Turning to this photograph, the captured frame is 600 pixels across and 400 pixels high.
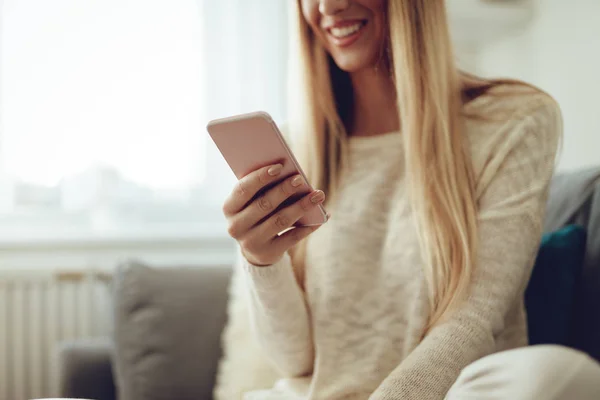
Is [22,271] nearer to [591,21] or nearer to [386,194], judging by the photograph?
[386,194]

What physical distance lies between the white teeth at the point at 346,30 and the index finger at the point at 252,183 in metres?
0.36

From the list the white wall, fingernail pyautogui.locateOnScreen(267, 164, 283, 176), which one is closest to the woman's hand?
fingernail pyautogui.locateOnScreen(267, 164, 283, 176)

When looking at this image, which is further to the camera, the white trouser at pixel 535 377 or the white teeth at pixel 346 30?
the white teeth at pixel 346 30

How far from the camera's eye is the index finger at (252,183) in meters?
0.79

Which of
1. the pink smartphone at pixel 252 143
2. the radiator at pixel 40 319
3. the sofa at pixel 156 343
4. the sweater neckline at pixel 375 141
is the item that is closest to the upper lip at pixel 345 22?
the sweater neckline at pixel 375 141

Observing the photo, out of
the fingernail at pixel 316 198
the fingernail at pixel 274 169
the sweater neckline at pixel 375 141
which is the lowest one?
the sweater neckline at pixel 375 141

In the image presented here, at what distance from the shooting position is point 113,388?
1.38m

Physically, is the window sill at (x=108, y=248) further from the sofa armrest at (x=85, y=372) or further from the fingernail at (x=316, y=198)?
the fingernail at (x=316, y=198)

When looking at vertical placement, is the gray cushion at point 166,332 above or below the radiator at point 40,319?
above

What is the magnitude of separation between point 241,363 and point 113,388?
32cm

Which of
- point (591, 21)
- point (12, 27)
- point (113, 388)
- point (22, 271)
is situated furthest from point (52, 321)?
point (591, 21)

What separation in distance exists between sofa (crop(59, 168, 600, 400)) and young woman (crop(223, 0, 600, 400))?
0.29 metres

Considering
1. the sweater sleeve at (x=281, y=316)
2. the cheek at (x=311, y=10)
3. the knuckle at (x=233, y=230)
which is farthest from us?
the cheek at (x=311, y=10)

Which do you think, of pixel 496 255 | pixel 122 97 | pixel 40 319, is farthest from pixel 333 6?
pixel 40 319
